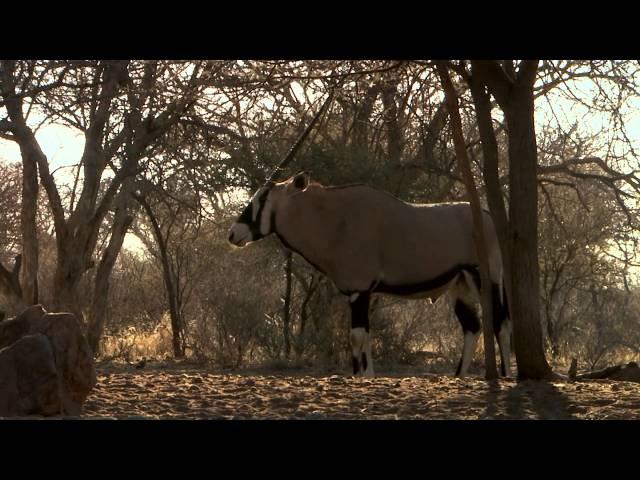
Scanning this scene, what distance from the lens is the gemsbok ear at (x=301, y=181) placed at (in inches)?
417

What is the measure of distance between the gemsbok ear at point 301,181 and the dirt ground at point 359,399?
3.01 metres

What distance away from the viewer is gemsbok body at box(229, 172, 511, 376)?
1049 centimetres

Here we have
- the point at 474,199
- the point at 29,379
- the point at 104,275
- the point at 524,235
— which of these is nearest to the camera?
the point at 29,379

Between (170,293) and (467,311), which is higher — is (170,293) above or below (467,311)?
above

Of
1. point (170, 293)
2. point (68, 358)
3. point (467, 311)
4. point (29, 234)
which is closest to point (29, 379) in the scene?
point (68, 358)

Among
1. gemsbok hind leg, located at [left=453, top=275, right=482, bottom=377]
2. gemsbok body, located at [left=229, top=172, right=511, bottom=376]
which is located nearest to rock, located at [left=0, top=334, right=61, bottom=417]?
gemsbok body, located at [left=229, top=172, right=511, bottom=376]

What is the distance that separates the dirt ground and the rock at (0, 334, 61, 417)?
0.35 m

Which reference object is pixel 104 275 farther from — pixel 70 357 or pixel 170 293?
pixel 70 357

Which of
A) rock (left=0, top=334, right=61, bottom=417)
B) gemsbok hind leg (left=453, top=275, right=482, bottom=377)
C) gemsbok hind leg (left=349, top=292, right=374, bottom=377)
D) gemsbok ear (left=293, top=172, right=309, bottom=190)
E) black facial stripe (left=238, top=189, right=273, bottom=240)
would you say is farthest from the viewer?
gemsbok hind leg (left=453, top=275, right=482, bottom=377)

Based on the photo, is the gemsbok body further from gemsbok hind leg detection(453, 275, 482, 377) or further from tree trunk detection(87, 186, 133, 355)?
tree trunk detection(87, 186, 133, 355)

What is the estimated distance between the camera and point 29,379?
18.7ft

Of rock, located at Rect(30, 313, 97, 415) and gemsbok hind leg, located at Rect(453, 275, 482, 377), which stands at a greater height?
gemsbok hind leg, located at Rect(453, 275, 482, 377)

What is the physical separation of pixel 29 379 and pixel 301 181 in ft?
17.5

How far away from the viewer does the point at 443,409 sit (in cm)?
607
